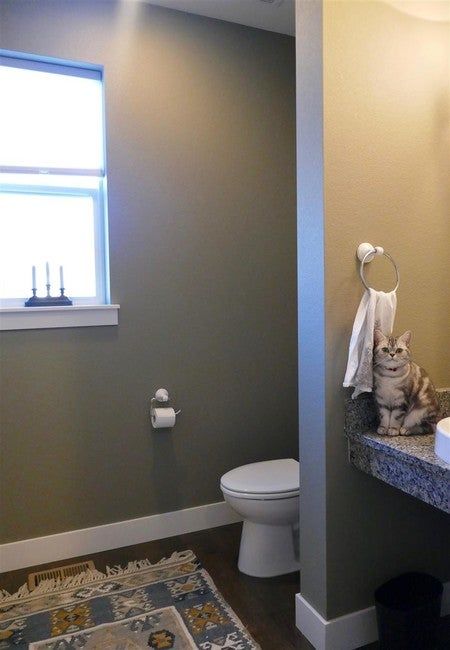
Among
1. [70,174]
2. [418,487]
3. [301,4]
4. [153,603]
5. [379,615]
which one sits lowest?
[153,603]

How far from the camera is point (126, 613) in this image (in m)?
1.99

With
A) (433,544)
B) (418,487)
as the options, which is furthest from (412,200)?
(433,544)

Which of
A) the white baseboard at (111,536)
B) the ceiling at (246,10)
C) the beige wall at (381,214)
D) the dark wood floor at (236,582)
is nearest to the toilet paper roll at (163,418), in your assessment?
the white baseboard at (111,536)

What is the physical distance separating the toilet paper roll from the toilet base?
0.60 meters

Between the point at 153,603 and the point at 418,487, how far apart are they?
1212 mm

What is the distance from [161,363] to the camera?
2.59 m

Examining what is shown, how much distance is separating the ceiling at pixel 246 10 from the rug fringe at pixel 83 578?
8.68ft

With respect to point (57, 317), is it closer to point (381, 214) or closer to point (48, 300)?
point (48, 300)

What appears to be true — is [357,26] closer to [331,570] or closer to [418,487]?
[418,487]

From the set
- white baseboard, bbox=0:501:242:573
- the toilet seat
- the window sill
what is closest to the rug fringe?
white baseboard, bbox=0:501:242:573

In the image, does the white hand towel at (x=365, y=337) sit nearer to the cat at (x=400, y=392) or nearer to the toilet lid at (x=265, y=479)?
the cat at (x=400, y=392)

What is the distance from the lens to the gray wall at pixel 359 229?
5.45 ft

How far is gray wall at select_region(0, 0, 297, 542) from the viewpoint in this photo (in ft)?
7.71

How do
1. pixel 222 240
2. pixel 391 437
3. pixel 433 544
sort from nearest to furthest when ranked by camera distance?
pixel 391 437
pixel 433 544
pixel 222 240
